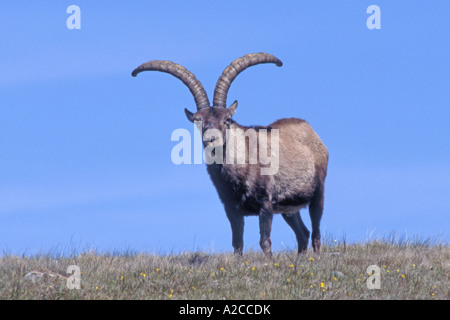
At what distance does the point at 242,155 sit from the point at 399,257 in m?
3.59

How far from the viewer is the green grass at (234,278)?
8.66 metres

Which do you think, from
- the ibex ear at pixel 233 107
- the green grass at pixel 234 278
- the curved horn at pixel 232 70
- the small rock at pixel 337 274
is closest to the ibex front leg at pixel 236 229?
the green grass at pixel 234 278

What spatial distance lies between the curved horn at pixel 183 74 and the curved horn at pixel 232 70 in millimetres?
285

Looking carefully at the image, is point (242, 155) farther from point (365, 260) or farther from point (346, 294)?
point (346, 294)

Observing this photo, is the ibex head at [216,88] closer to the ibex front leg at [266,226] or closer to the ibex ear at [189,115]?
the ibex ear at [189,115]

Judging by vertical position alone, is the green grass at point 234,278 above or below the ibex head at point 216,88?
below

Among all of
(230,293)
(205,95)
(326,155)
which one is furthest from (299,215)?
(230,293)

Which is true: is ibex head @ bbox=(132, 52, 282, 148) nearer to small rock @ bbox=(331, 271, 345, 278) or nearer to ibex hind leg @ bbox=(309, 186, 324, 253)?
ibex hind leg @ bbox=(309, 186, 324, 253)

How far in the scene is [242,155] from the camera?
41.1 feet

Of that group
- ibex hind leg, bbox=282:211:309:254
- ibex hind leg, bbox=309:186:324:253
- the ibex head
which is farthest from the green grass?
the ibex head

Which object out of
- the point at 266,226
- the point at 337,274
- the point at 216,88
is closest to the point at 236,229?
the point at 266,226

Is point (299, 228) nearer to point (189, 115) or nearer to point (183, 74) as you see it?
point (189, 115)

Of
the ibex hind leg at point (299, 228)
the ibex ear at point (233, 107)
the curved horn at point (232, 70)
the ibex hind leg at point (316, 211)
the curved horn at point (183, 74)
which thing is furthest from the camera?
the ibex hind leg at point (299, 228)
